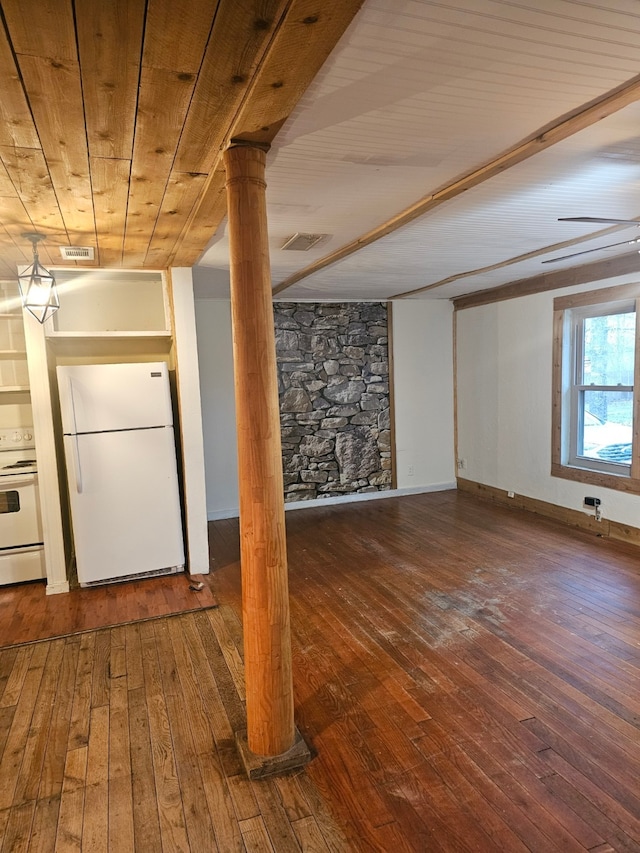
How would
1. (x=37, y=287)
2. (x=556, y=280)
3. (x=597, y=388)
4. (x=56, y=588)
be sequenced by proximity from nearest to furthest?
(x=37, y=287) < (x=56, y=588) < (x=597, y=388) < (x=556, y=280)

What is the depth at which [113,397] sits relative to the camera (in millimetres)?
3936

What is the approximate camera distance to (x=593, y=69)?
1618 mm

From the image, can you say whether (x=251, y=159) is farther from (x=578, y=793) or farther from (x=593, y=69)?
(x=578, y=793)

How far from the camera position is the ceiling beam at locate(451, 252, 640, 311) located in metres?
4.39

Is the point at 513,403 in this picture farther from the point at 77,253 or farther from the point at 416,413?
the point at 77,253

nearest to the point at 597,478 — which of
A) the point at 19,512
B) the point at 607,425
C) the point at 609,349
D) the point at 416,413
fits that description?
the point at 607,425

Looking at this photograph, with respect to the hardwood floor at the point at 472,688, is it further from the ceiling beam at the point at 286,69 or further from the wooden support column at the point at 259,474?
the ceiling beam at the point at 286,69

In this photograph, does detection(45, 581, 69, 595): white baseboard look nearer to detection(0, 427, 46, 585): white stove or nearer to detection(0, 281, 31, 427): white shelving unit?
detection(0, 427, 46, 585): white stove

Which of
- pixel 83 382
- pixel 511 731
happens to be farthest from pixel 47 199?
pixel 511 731

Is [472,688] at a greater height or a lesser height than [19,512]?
lesser

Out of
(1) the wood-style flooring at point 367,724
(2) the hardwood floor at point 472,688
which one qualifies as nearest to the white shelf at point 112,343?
(2) the hardwood floor at point 472,688

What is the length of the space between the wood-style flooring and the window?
113 cm

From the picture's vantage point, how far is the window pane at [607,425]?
4.64 metres

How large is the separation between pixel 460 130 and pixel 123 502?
10.9ft
